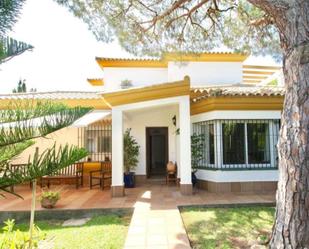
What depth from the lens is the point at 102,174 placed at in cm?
1814

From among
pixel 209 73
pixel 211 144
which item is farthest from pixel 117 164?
pixel 209 73

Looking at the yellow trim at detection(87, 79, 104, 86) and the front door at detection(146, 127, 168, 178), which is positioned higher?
the yellow trim at detection(87, 79, 104, 86)

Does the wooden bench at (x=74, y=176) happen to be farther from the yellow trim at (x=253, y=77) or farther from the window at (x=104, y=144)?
the yellow trim at (x=253, y=77)

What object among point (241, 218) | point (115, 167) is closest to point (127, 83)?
point (115, 167)

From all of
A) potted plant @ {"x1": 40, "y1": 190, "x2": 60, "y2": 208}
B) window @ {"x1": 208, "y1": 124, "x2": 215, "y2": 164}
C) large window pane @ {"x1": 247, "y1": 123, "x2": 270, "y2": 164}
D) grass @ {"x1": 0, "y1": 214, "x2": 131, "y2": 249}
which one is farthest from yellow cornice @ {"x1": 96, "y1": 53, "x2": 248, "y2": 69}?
grass @ {"x1": 0, "y1": 214, "x2": 131, "y2": 249}

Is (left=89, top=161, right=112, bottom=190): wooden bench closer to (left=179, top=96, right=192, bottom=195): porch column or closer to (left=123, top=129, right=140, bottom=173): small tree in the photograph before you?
(left=123, top=129, right=140, bottom=173): small tree

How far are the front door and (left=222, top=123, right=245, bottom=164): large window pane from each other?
5.69 m

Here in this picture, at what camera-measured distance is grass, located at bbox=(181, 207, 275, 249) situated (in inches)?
345

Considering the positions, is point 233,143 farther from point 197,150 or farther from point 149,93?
point 149,93

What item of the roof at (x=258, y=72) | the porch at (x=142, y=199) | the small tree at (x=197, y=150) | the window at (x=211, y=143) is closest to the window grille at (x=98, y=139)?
the porch at (x=142, y=199)

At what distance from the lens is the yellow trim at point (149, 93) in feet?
50.9

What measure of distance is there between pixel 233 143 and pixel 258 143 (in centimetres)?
163

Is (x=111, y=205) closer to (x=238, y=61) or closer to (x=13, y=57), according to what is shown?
(x=13, y=57)

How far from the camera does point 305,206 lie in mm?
6895
